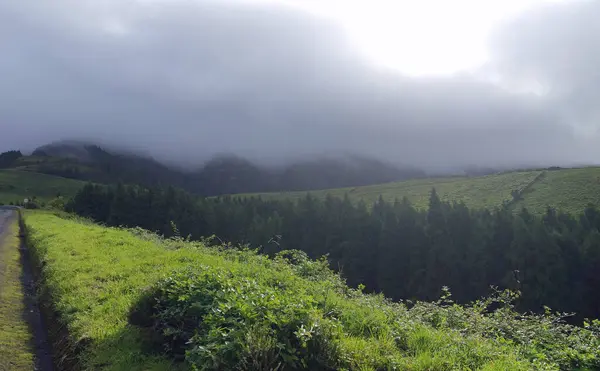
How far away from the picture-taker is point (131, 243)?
17.7 m

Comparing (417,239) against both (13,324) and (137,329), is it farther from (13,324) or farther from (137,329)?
(137,329)

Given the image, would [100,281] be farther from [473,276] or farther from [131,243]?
[473,276]

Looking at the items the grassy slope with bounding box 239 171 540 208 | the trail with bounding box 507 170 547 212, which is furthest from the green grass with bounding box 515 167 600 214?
the grassy slope with bounding box 239 171 540 208

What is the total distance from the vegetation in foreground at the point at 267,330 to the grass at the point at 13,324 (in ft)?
2.60

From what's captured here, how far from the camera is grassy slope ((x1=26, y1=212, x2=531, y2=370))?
678 centimetres

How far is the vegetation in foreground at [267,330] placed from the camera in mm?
6145

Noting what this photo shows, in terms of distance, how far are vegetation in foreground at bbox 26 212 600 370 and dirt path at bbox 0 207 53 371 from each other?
2.00 feet

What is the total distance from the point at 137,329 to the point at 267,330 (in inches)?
144

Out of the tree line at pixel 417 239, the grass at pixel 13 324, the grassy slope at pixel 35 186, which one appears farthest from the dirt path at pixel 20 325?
the grassy slope at pixel 35 186

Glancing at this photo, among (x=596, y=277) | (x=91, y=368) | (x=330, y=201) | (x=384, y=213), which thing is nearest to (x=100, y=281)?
(x=91, y=368)

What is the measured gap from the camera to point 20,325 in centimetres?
1037

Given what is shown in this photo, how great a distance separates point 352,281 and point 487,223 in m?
24.9

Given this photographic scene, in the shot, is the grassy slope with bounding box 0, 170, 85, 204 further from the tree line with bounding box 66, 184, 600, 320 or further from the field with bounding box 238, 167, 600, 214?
the field with bounding box 238, 167, 600, 214

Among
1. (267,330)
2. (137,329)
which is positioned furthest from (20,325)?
(267,330)
